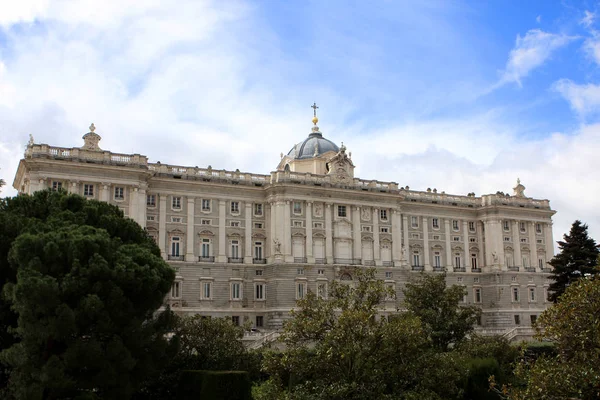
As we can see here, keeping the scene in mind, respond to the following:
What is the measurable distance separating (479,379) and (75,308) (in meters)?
21.1

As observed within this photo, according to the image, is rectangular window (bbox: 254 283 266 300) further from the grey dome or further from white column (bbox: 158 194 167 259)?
the grey dome

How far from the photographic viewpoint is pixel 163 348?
2823 cm

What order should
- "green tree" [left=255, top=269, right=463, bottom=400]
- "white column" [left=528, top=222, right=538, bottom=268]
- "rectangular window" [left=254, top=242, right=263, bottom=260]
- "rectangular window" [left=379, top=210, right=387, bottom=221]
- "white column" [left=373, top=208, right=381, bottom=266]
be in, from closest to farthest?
"green tree" [left=255, top=269, right=463, bottom=400] < "rectangular window" [left=254, top=242, right=263, bottom=260] < "white column" [left=373, top=208, right=381, bottom=266] < "rectangular window" [left=379, top=210, right=387, bottom=221] < "white column" [left=528, top=222, right=538, bottom=268]

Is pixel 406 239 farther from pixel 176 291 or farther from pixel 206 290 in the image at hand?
pixel 176 291

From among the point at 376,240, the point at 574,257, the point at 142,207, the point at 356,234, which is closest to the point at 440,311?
the point at 574,257

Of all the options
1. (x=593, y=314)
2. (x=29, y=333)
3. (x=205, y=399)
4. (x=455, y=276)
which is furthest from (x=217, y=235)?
(x=593, y=314)

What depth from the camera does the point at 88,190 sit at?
2094 inches

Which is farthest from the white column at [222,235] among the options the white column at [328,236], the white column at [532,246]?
the white column at [532,246]

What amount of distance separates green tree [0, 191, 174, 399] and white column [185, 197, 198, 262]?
1136 inches

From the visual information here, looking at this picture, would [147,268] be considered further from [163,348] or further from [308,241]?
[308,241]

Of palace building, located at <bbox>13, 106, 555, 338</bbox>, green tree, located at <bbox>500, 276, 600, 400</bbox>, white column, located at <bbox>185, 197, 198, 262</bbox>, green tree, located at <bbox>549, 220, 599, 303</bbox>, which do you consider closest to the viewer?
green tree, located at <bbox>500, 276, 600, 400</bbox>

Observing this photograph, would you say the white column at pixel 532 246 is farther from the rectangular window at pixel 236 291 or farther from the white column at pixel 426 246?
the rectangular window at pixel 236 291

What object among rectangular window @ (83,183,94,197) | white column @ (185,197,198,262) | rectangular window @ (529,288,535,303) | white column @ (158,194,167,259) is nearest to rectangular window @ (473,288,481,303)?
rectangular window @ (529,288,535,303)

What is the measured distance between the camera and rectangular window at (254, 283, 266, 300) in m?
59.3
